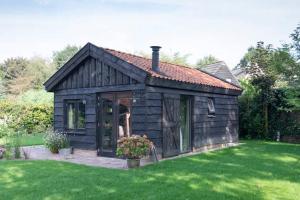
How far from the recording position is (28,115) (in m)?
20.8

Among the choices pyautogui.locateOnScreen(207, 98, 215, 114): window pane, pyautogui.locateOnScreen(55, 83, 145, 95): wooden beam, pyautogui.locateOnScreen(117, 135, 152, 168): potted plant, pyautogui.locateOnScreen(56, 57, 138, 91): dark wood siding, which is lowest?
pyautogui.locateOnScreen(117, 135, 152, 168): potted plant

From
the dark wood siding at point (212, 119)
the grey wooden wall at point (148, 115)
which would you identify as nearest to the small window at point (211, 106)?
the dark wood siding at point (212, 119)

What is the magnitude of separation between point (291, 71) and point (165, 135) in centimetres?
549

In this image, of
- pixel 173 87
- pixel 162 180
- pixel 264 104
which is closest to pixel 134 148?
pixel 162 180

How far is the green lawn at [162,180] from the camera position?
6.70 meters

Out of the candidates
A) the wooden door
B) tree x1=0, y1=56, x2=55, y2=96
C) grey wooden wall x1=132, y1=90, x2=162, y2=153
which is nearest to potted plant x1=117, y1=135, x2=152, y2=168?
grey wooden wall x1=132, y1=90, x2=162, y2=153

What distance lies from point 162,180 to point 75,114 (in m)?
6.23

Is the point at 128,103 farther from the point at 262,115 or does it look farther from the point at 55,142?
the point at 262,115

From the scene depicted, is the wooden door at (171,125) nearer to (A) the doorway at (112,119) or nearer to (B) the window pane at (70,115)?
(A) the doorway at (112,119)

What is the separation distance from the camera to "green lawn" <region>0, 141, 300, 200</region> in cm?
670

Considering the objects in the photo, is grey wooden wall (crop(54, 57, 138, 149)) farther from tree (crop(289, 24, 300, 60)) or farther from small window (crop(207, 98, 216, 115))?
tree (crop(289, 24, 300, 60))

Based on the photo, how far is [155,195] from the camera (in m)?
6.59

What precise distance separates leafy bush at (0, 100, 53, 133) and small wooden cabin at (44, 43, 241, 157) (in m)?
7.92

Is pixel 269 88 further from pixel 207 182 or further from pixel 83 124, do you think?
pixel 207 182
